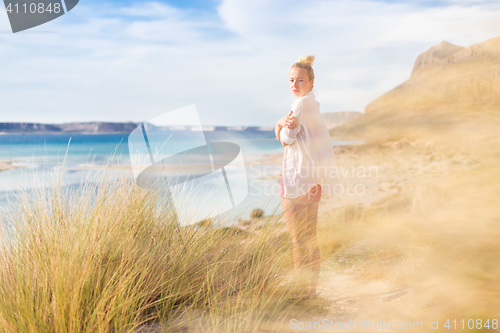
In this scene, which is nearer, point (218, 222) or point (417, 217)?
point (417, 217)

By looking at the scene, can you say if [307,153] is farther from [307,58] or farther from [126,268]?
[126,268]

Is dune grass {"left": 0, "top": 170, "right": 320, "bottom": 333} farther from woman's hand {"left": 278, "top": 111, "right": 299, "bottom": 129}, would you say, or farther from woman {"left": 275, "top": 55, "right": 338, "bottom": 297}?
woman's hand {"left": 278, "top": 111, "right": 299, "bottom": 129}

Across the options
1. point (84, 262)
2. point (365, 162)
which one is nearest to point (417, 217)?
point (84, 262)

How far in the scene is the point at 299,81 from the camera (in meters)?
2.04

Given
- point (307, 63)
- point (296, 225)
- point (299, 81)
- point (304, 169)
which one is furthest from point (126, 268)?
point (307, 63)

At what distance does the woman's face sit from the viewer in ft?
6.67

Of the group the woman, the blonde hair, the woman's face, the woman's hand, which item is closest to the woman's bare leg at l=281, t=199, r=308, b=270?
the woman

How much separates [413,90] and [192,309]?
1.42 m

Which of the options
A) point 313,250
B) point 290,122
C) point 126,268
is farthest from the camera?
point 313,250

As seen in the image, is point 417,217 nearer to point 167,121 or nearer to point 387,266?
point 387,266

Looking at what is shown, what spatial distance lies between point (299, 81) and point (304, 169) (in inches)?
20.2

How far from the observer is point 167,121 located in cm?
284

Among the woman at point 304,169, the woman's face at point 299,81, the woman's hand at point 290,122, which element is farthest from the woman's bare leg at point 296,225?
the woman's face at point 299,81

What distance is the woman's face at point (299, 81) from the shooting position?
80.0 inches
